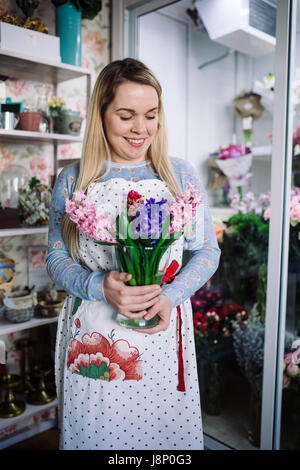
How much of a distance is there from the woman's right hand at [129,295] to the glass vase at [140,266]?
0.8 inches

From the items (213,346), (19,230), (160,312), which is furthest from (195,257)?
(213,346)

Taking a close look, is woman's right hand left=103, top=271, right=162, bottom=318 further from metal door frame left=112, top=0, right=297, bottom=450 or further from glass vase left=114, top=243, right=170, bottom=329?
metal door frame left=112, top=0, right=297, bottom=450

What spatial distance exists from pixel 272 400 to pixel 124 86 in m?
1.34

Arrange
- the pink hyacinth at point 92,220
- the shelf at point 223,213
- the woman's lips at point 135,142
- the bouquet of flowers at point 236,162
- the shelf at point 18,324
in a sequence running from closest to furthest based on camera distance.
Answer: the pink hyacinth at point 92,220, the woman's lips at point 135,142, the shelf at point 18,324, the shelf at point 223,213, the bouquet of flowers at point 236,162

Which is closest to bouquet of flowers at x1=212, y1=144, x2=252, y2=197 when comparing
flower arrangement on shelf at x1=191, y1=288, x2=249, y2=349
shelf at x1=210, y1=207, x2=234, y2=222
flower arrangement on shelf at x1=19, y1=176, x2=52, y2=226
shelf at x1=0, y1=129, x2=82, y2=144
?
shelf at x1=210, y1=207, x2=234, y2=222

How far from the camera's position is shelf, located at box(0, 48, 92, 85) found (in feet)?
5.70

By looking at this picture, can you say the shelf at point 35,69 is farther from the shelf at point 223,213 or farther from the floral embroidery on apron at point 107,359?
the floral embroidery on apron at point 107,359

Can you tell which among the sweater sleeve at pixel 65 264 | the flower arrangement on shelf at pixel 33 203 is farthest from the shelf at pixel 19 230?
the sweater sleeve at pixel 65 264

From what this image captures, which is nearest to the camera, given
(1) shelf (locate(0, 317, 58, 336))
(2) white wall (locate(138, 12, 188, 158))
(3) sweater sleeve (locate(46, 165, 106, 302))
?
(3) sweater sleeve (locate(46, 165, 106, 302))

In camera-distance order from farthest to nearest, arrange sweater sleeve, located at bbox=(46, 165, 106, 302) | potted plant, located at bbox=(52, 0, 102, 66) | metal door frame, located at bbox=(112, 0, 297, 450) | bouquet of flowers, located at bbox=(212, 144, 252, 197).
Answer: bouquet of flowers, located at bbox=(212, 144, 252, 197), potted plant, located at bbox=(52, 0, 102, 66), metal door frame, located at bbox=(112, 0, 297, 450), sweater sleeve, located at bbox=(46, 165, 106, 302)

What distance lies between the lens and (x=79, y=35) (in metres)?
2.03

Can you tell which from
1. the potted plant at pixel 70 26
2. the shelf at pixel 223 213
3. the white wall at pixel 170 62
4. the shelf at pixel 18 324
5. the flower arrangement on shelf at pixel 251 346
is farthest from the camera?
the shelf at pixel 223 213

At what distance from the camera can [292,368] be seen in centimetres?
166

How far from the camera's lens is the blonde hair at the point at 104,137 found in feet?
3.88
